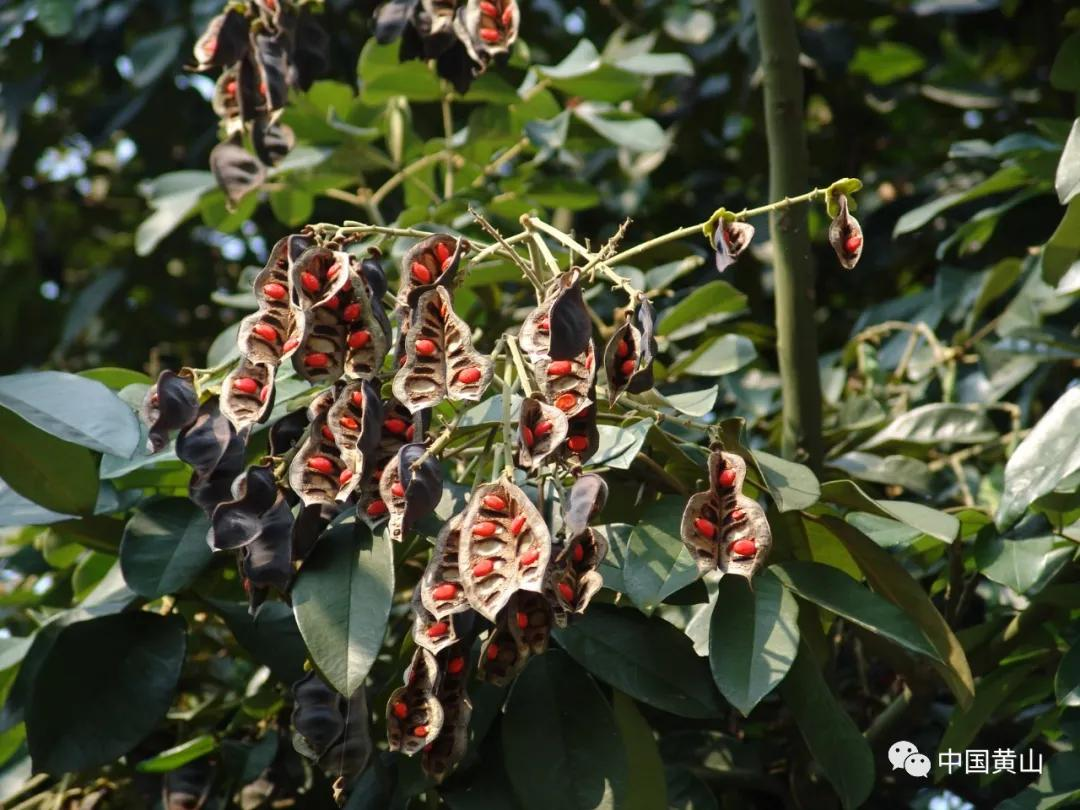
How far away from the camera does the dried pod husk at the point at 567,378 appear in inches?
35.8

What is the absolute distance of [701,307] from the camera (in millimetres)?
1593

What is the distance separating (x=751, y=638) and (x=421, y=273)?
349 mm

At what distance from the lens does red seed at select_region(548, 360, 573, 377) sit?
913 millimetres

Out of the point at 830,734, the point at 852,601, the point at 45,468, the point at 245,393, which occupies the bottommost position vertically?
the point at 830,734

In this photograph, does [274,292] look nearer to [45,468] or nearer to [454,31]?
[45,468]

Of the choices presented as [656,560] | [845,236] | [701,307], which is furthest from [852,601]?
[701,307]

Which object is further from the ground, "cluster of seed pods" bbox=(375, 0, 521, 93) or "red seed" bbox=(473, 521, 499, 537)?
"cluster of seed pods" bbox=(375, 0, 521, 93)

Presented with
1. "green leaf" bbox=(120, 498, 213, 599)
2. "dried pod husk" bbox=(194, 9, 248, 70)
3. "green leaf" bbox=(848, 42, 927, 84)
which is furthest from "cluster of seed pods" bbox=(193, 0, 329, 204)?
"green leaf" bbox=(848, 42, 927, 84)

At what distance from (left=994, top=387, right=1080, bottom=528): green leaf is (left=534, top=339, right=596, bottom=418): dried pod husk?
1.31ft

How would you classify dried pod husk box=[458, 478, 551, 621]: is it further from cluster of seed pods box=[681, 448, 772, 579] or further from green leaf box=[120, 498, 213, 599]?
green leaf box=[120, 498, 213, 599]

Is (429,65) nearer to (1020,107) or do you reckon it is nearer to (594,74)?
(594,74)

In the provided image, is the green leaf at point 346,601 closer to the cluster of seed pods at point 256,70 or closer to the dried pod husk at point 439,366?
the dried pod husk at point 439,366

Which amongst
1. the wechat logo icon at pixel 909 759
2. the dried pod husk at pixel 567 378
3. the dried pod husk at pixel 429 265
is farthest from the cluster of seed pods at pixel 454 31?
the wechat logo icon at pixel 909 759

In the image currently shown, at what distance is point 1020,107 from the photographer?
213 centimetres
